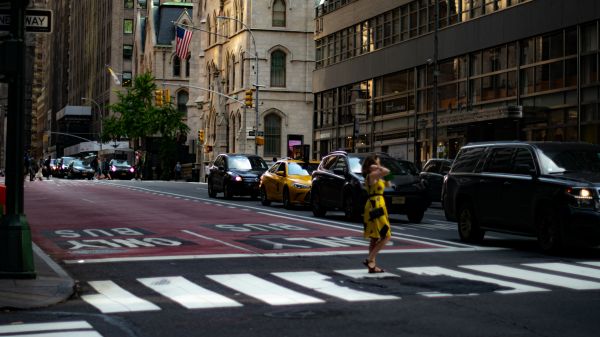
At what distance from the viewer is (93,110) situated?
171875 mm

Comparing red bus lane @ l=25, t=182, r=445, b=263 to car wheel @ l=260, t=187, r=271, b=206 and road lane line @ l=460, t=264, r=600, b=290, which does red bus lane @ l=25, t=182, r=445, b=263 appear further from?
road lane line @ l=460, t=264, r=600, b=290

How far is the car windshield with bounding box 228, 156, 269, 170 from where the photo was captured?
3844cm

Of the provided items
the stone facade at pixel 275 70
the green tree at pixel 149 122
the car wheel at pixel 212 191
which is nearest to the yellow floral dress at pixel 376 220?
the car wheel at pixel 212 191

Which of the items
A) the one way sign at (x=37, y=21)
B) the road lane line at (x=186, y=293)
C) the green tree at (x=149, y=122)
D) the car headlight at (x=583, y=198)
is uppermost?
the green tree at (x=149, y=122)

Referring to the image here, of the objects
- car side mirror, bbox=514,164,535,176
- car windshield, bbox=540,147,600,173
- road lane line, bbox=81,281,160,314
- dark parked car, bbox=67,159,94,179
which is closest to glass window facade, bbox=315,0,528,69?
car windshield, bbox=540,147,600,173

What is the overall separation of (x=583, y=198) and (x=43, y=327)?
8.94m

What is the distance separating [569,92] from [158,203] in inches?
634

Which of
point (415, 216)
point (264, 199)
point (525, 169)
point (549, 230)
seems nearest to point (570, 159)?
point (525, 169)

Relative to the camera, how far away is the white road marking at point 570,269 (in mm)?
13100

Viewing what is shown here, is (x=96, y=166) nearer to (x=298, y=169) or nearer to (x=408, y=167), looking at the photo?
(x=298, y=169)

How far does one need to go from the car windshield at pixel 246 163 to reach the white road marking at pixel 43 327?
29.0 metres

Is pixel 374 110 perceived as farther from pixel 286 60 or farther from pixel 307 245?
pixel 307 245

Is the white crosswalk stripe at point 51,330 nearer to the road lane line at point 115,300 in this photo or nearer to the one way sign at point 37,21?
the road lane line at point 115,300

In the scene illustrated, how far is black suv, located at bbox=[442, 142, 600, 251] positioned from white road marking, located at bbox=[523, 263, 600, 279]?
1.09 metres
